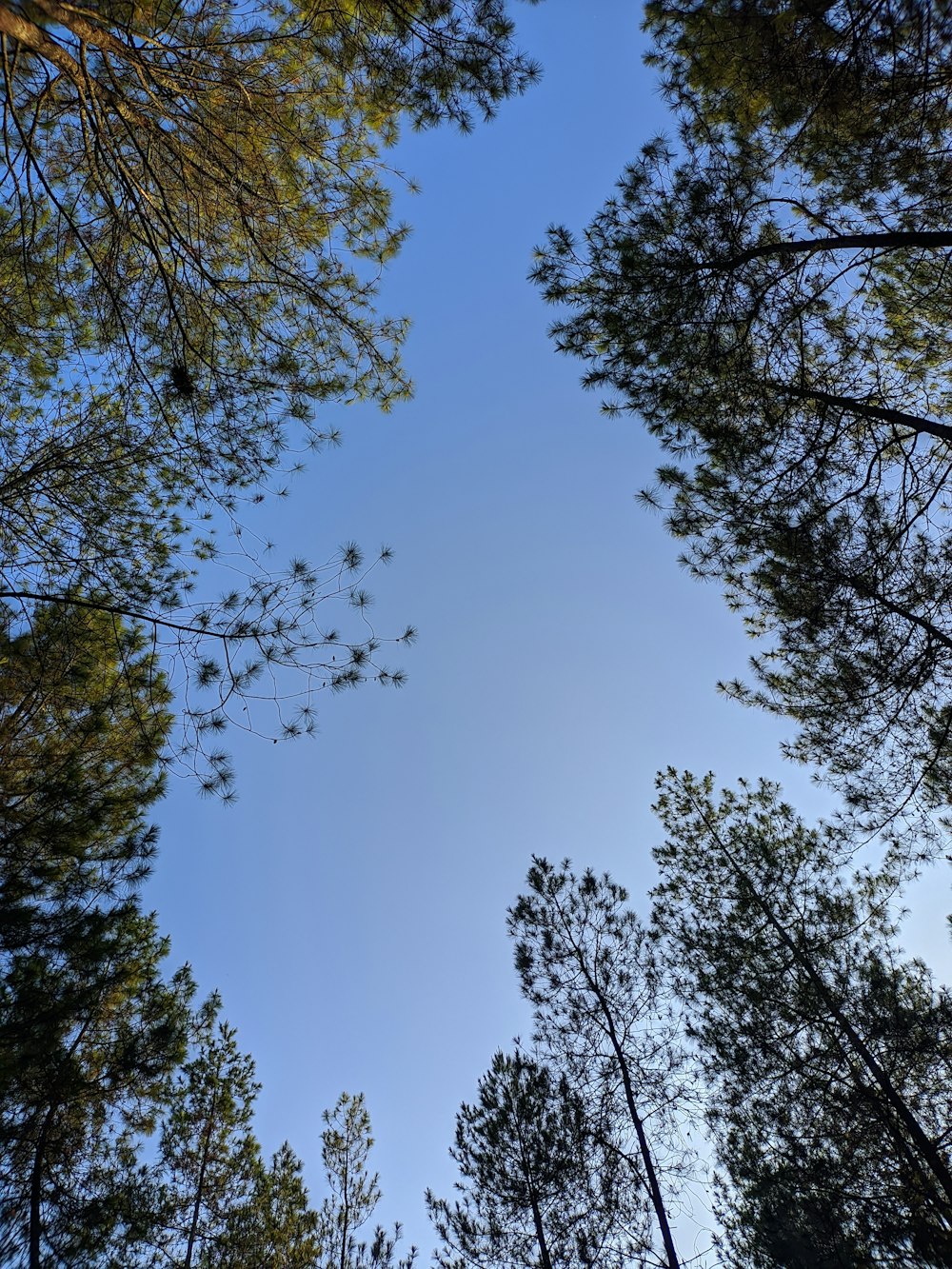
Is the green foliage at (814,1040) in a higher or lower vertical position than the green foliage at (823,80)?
lower

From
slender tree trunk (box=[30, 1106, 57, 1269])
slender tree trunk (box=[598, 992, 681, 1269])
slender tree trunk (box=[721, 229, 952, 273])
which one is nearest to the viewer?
slender tree trunk (box=[721, 229, 952, 273])

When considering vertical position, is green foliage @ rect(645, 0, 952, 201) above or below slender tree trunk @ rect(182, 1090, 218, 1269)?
above

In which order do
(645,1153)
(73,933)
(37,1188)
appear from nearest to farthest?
(73,933), (37,1188), (645,1153)

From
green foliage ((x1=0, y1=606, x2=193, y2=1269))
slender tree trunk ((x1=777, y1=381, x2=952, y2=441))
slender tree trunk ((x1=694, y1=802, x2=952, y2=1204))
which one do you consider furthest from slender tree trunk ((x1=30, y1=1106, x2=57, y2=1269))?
slender tree trunk ((x1=777, y1=381, x2=952, y2=441))

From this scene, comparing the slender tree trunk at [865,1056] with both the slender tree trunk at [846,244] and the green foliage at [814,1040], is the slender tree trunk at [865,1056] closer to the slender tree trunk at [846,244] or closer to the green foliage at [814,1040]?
the green foliage at [814,1040]

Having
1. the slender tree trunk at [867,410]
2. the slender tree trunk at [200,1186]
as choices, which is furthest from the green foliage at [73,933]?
the slender tree trunk at [867,410]

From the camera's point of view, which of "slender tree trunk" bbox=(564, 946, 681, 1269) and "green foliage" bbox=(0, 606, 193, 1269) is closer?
"green foliage" bbox=(0, 606, 193, 1269)

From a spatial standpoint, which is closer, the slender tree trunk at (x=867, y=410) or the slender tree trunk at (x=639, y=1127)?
the slender tree trunk at (x=867, y=410)

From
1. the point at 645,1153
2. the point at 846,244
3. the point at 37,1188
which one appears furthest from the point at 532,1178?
the point at 846,244

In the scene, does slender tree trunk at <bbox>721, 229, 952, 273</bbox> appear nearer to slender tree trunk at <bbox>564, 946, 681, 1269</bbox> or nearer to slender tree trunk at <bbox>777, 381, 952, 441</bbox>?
slender tree trunk at <bbox>777, 381, 952, 441</bbox>

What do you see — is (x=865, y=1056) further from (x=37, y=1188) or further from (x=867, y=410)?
(x=37, y=1188)

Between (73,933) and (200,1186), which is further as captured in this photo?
(200,1186)

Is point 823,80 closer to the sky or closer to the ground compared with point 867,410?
closer to the sky

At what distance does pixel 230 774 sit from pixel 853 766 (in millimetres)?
5632
